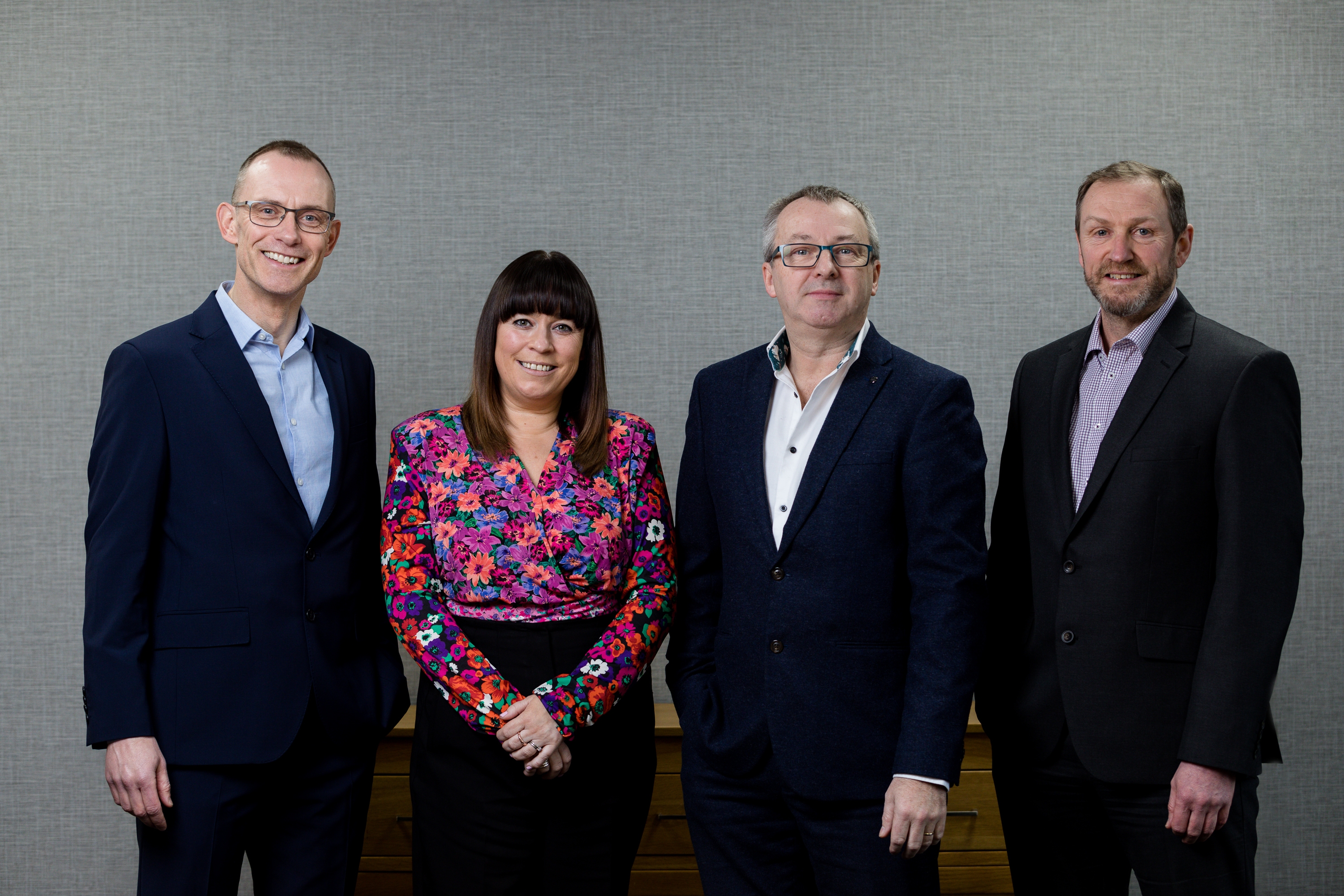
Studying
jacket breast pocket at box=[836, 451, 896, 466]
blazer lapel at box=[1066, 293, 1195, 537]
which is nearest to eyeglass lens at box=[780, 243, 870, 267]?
jacket breast pocket at box=[836, 451, 896, 466]

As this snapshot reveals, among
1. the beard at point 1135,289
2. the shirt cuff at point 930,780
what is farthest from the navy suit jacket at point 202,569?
the beard at point 1135,289

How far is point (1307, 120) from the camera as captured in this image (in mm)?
3170

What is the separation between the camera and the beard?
199 cm

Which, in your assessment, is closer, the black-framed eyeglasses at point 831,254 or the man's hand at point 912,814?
the man's hand at point 912,814

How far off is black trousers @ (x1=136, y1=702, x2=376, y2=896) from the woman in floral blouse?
0.18 metres

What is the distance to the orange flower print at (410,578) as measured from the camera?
199 cm

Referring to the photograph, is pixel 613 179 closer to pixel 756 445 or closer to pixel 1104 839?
pixel 756 445

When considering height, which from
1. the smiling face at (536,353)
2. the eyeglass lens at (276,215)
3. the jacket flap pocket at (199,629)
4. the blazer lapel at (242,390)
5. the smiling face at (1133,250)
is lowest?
the jacket flap pocket at (199,629)

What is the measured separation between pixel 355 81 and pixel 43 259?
1131 millimetres

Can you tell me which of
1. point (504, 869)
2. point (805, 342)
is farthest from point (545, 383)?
point (504, 869)

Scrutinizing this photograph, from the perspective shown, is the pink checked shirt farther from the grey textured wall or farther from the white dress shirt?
the grey textured wall

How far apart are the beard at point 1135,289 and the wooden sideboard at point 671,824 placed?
1.31 m

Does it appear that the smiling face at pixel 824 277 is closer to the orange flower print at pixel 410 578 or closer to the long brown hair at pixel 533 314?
the long brown hair at pixel 533 314

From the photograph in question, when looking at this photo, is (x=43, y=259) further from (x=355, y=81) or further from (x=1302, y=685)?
(x=1302, y=685)
